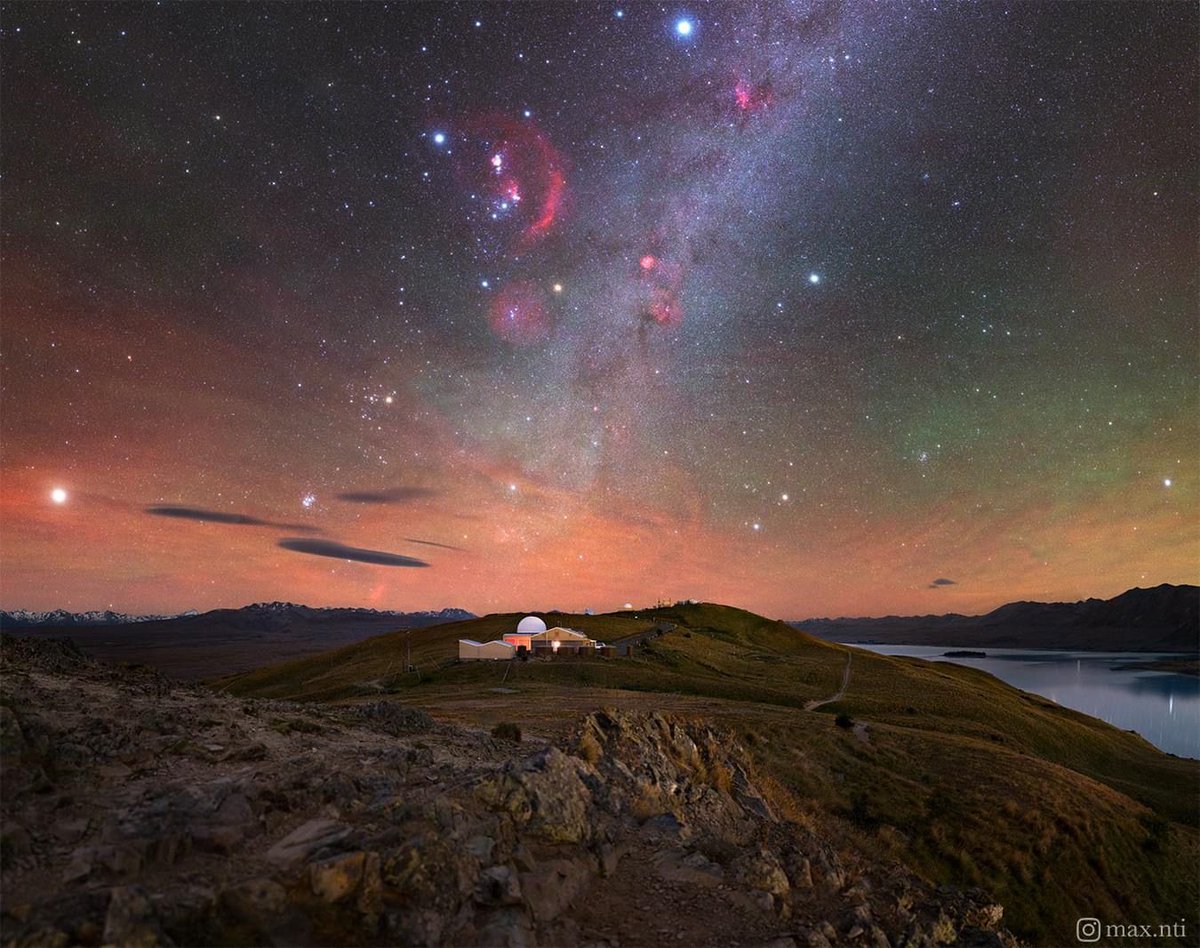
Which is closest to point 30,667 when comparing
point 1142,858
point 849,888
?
point 849,888

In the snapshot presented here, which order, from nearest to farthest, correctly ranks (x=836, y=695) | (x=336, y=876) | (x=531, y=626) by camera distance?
(x=336, y=876) → (x=836, y=695) → (x=531, y=626)

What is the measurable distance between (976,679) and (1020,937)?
10968 centimetres

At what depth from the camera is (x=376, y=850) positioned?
33.1 ft

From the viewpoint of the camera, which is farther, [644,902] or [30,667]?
[30,667]

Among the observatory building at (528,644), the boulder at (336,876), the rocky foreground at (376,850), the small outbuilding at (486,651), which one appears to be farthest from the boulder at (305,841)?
the small outbuilding at (486,651)

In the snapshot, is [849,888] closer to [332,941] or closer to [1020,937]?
[332,941]

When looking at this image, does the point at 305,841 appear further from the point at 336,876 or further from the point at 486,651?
the point at 486,651

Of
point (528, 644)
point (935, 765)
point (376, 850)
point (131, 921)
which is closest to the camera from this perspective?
point (131, 921)

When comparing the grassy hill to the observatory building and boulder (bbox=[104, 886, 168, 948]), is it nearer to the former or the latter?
the observatory building

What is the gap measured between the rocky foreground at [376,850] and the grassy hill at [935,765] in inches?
609

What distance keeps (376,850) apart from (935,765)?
42.4m

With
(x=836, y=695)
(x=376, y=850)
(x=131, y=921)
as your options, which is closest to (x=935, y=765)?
(x=836, y=695)

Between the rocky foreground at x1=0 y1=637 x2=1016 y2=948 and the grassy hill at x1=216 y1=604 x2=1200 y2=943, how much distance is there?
15.5 m

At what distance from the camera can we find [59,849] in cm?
928
